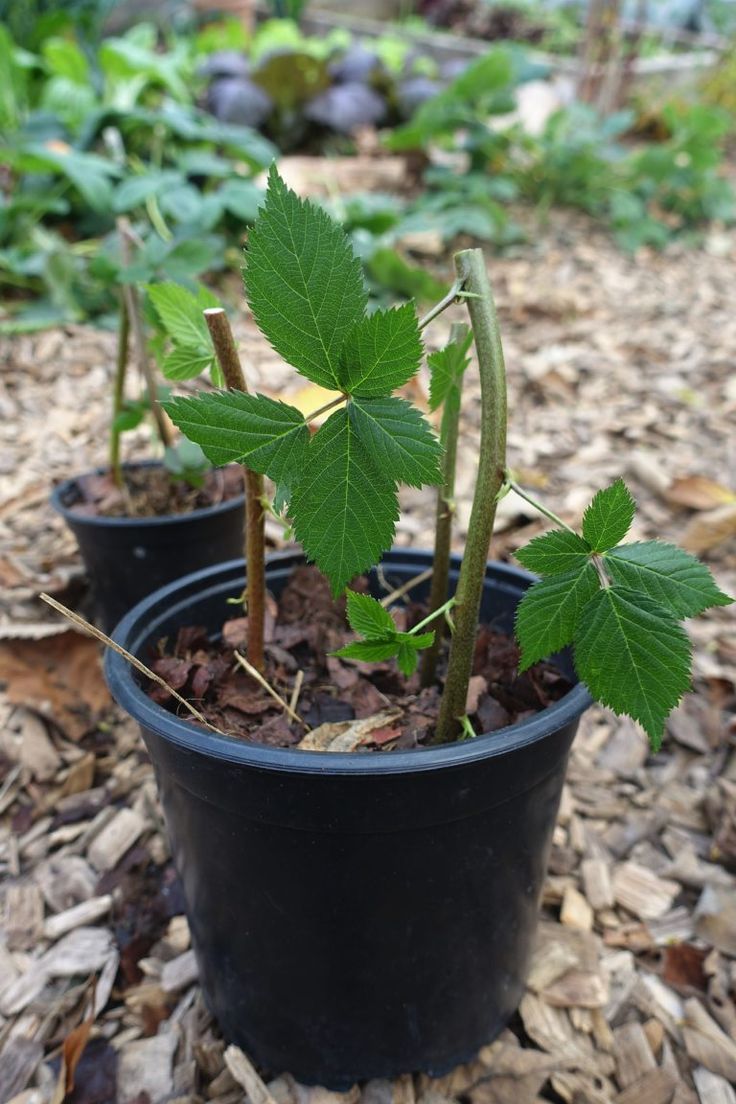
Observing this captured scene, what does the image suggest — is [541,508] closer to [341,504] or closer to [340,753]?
[341,504]

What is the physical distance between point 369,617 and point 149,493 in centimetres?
101

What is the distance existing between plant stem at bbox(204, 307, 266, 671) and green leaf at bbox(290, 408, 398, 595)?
4.2 inches

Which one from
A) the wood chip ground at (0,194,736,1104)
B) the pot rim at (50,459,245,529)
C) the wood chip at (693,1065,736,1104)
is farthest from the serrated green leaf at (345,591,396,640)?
the pot rim at (50,459,245,529)

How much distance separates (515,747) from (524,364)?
214 cm

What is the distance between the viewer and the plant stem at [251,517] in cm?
83

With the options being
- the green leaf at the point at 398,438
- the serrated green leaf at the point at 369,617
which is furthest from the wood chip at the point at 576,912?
the green leaf at the point at 398,438

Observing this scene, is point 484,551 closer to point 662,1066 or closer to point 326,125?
point 662,1066

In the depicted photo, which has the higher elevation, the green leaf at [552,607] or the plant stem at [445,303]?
the plant stem at [445,303]

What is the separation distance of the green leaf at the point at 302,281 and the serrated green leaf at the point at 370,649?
235mm

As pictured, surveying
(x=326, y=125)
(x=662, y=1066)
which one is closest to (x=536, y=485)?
(x=662, y=1066)

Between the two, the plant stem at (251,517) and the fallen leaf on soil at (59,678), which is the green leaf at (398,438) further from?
the fallen leaf on soil at (59,678)

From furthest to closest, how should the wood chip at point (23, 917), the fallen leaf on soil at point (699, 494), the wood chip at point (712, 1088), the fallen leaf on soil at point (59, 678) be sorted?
the fallen leaf on soil at point (699, 494), the fallen leaf on soil at point (59, 678), the wood chip at point (23, 917), the wood chip at point (712, 1088)

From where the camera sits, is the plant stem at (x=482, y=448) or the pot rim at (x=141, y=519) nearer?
the plant stem at (x=482, y=448)

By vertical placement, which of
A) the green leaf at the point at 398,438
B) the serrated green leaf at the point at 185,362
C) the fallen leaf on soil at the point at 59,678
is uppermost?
the serrated green leaf at the point at 185,362
